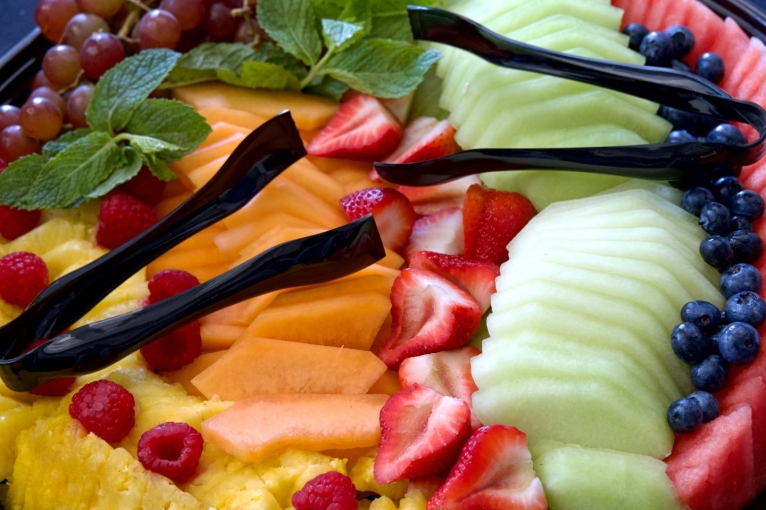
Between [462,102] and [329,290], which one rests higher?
[462,102]

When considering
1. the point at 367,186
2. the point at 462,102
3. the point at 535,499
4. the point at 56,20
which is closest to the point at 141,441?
the point at 535,499

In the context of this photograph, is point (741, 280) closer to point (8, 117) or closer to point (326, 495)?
point (326, 495)

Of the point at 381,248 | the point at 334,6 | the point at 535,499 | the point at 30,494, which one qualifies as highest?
the point at 334,6

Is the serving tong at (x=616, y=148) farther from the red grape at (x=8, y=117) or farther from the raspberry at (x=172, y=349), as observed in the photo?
the red grape at (x=8, y=117)

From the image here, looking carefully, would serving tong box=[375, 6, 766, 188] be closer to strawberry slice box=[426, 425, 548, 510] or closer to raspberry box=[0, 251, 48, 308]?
strawberry slice box=[426, 425, 548, 510]

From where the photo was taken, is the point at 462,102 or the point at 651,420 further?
the point at 462,102

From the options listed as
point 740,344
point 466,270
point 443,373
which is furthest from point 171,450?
point 740,344

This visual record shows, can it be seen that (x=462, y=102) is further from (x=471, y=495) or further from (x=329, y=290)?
(x=471, y=495)

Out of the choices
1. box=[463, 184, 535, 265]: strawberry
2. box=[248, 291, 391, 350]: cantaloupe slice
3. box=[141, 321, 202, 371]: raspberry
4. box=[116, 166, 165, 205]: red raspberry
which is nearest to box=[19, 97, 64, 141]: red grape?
box=[116, 166, 165, 205]: red raspberry
